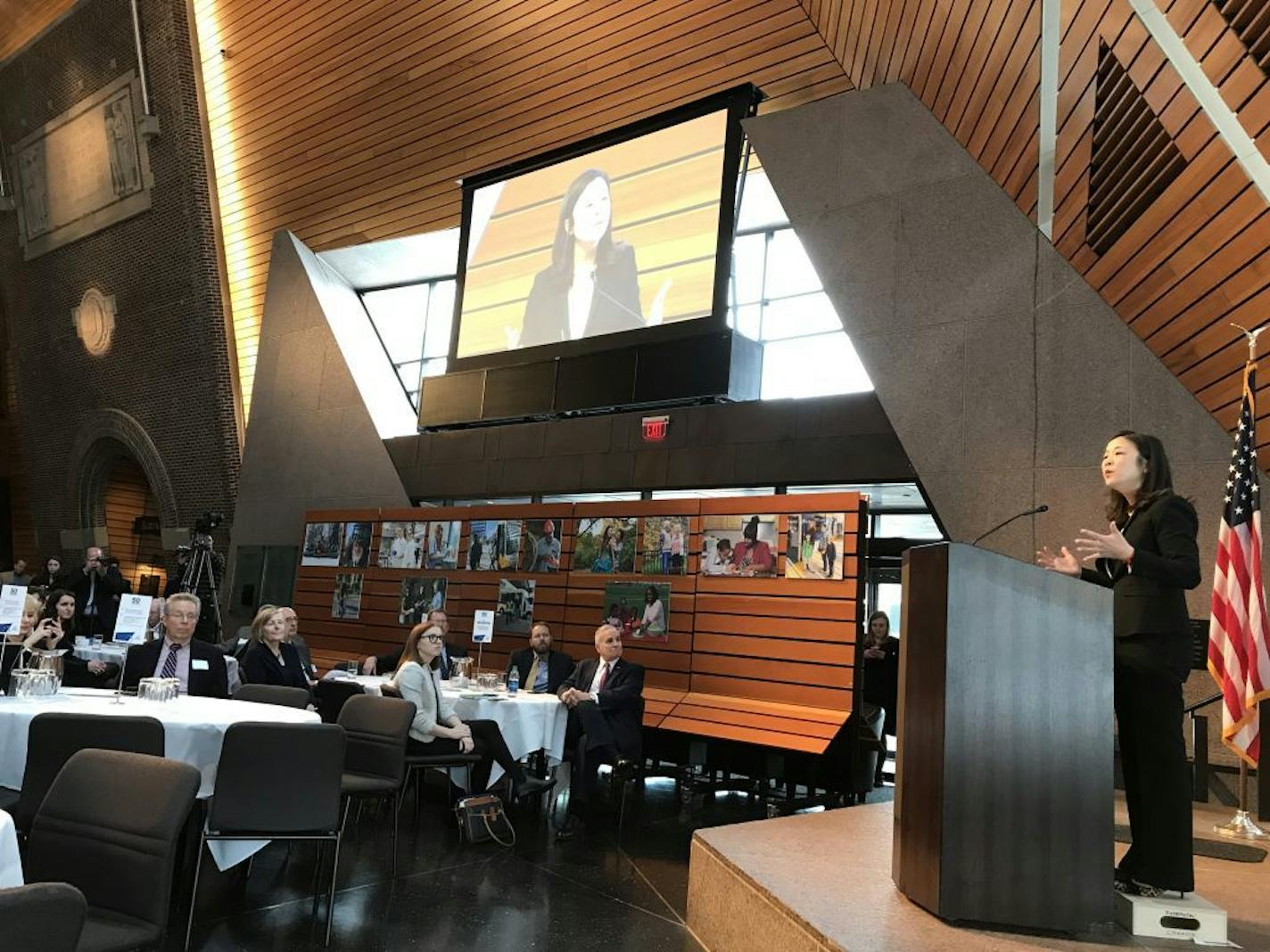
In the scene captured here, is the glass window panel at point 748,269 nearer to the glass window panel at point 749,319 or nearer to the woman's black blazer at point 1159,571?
the glass window panel at point 749,319

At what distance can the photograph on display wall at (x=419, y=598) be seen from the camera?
10308 mm

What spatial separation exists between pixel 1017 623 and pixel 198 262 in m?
12.6

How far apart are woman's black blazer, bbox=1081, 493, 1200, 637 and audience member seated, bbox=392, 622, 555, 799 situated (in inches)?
141

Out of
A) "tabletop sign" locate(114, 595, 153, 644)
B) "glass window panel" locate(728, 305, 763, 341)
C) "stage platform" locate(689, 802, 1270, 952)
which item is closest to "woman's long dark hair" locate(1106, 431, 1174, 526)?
"stage platform" locate(689, 802, 1270, 952)

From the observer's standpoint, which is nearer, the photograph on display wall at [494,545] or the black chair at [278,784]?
the black chair at [278,784]

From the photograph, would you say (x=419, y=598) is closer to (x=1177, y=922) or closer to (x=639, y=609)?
(x=639, y=609)

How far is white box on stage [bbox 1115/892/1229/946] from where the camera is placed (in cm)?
245

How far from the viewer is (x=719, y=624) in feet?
26.3

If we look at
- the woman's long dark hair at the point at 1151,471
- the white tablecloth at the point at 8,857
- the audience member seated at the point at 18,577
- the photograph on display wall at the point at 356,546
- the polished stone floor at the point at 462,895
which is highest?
the woman's long dark hair at the point at 1151,471

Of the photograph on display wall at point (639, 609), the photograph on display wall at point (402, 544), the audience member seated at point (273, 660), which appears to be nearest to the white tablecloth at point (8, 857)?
the audience member seated at point (273, 660)

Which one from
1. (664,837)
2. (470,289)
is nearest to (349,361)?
(470,289)

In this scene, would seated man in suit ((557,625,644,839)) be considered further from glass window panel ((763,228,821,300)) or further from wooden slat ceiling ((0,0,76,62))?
wooden slat ceiling ((0,0,76,62))

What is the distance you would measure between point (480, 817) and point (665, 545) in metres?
3.82

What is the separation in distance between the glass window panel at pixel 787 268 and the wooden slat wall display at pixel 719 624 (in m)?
2.21
